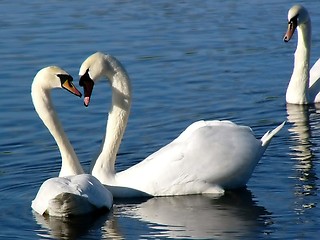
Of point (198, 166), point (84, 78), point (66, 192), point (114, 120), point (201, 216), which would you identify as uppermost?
point (84, 78)

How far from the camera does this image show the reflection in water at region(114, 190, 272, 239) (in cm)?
1002

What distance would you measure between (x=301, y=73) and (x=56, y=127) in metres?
5.10

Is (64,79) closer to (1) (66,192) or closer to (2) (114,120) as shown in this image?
(2) (114,120)

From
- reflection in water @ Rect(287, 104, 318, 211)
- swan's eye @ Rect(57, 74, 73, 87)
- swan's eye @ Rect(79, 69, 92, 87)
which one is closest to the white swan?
reflection in water @ Rect(287, 104, 318, 211)

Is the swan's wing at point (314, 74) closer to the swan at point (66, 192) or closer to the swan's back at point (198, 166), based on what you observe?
the swan's back at point (198, 166)

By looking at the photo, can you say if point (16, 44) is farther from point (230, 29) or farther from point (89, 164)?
point (89, 164)

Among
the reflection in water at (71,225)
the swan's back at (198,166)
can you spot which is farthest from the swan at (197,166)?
the reflection in water at (71,225)

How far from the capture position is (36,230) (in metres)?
10.3

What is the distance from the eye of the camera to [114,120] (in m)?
11.9

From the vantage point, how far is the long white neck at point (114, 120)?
1165cm

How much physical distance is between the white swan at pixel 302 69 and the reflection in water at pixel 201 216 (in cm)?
433

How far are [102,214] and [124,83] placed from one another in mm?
1594

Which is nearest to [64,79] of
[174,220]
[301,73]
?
[174,220]

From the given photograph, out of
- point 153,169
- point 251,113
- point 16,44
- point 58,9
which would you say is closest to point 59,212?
point 153,169
